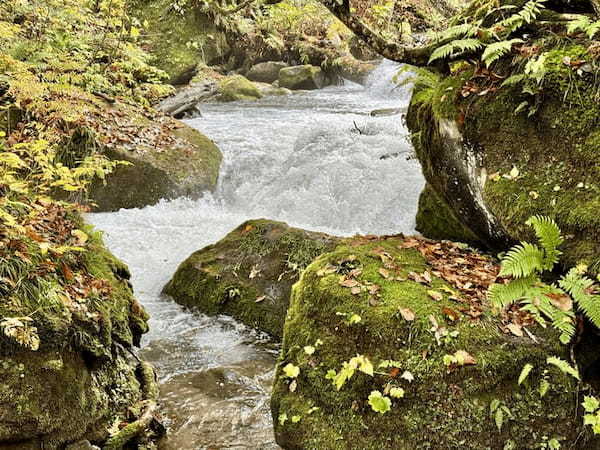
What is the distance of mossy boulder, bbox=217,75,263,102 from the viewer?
59.3ft

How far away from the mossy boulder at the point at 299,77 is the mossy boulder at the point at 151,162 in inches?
406

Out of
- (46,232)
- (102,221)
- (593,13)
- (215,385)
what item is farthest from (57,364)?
(102,221)

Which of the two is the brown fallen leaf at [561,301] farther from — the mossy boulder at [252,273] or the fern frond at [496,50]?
the mossy boulder at [252,273]

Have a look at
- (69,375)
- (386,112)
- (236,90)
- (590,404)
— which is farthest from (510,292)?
(236,90)

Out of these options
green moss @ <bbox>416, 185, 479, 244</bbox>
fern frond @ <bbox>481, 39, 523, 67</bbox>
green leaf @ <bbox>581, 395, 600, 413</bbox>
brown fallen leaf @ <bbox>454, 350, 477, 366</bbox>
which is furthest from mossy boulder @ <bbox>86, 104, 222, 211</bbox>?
green leaf @ <bbox>581, 395, 600, 413</bbox>

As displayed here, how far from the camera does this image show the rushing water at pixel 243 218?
4.46 metres

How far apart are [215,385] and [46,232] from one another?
2.16m

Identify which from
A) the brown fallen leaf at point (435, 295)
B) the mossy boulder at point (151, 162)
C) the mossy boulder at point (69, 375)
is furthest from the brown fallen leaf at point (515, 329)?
the mossy boulder at point (151, 162)

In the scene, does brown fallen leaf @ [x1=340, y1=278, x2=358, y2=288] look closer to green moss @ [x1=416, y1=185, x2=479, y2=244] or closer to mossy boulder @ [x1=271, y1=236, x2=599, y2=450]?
mossy boulder @ [x1=271, y1=236, x2=599, y2=450]

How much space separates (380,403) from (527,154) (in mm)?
2314

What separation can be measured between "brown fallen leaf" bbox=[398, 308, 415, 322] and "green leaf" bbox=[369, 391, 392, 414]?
56 cm

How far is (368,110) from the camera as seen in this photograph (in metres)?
15.5

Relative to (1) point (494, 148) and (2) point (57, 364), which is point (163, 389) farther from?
(1) point (494, 148)

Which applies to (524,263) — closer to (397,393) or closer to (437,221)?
(397,393)
